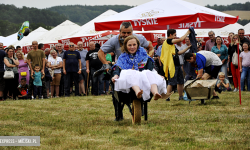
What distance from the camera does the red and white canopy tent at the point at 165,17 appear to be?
1104 cm

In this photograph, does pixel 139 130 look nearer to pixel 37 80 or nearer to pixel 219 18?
pixel 219 18

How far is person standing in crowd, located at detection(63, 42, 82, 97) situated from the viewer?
12.8 metres

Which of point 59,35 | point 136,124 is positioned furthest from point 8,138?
point 59,35

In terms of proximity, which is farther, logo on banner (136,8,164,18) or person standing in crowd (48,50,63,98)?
person standing in crowd (48,50,63,98)

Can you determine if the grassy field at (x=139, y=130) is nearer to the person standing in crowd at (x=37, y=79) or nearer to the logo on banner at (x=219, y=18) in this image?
the logo on banner at (x=219, y=18)

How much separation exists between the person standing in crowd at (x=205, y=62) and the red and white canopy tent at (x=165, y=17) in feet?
7.98

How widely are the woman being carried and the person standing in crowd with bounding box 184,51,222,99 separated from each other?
3.04 metres

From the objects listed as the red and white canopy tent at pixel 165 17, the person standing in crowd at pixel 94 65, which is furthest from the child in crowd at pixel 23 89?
the red and white canopy tent at pixel 165 17

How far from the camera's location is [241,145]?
3963 mm

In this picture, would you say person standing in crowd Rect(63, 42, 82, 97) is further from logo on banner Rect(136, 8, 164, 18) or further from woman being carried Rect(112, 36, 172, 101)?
woman being carried Rect(112, 36, 172, 101)

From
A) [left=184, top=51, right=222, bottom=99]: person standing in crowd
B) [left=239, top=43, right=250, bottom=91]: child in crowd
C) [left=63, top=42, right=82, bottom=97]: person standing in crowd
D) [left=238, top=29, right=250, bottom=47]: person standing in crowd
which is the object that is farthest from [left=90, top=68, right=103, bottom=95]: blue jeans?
[left=238, top=29, right=250, bottom=47]: person standing in crowd

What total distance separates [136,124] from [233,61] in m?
8.73

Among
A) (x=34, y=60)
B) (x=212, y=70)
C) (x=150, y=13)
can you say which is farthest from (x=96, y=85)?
(x=212, y=70)

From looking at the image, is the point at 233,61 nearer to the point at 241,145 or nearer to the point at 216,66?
the point at 216,66
